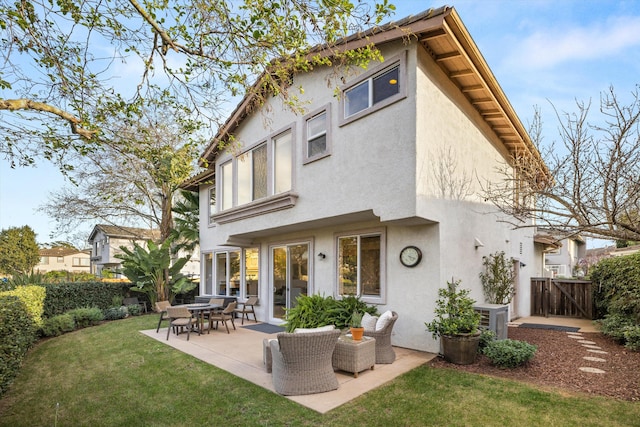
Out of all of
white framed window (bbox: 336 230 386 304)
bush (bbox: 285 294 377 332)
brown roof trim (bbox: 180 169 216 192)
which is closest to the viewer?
bush (bbox: 285 294 377 332)

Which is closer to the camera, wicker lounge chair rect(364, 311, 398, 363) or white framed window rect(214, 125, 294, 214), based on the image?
wicker lounge chair rect(364, 311, 398, 363)

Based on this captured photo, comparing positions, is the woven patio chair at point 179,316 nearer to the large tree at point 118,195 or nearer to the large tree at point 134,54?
the large tree at point 118,195

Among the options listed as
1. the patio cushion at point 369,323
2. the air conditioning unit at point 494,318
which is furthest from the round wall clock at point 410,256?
the air conditioning unit at point 494,318

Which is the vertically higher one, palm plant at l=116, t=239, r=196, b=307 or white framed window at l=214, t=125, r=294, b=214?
white framed window at l=214, t=125, r=294, b=214

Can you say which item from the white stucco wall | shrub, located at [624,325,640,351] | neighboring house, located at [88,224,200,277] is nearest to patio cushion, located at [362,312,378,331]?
the white stucco wall

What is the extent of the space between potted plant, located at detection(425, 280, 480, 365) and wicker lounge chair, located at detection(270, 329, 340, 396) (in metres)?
2.77

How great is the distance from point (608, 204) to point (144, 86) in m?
8.63

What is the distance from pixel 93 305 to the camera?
594 inches

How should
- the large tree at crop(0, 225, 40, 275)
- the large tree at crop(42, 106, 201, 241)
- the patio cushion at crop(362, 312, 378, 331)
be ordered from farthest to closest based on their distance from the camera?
1. the large tree at crop(0, 225, 40, 275)
2. the large tree at crop(42, 106, 201, 241)
3. the patio cushion at crop(362, 312, 378, 331)

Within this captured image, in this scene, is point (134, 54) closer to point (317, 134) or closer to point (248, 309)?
point (317, 134)

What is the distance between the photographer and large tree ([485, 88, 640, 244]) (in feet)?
19.6

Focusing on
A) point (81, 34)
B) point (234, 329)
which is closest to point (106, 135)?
point (81, 34)

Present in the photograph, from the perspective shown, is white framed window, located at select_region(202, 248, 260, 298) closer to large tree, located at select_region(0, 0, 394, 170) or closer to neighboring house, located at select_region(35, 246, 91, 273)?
large tree, located at select_region(0, 0, 394, 170)

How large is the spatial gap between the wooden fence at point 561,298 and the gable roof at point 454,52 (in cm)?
669
